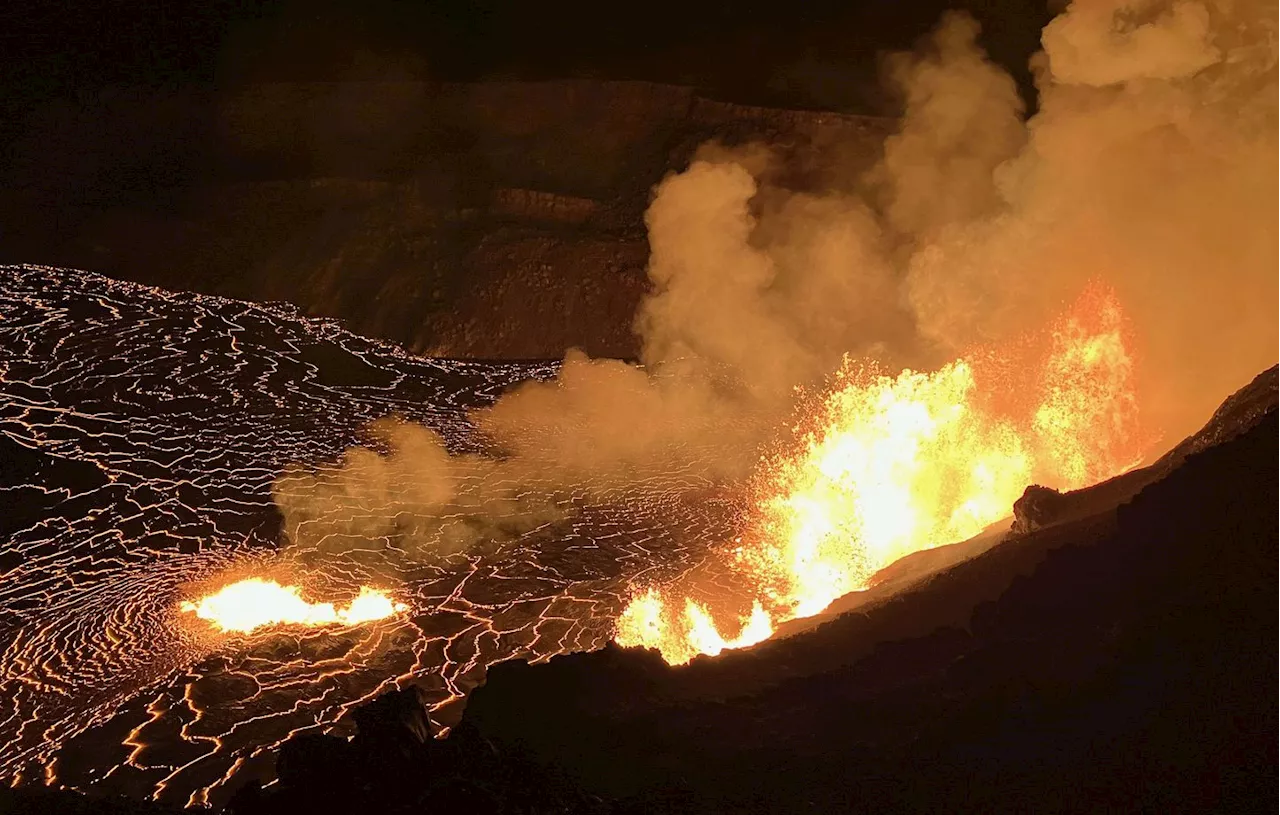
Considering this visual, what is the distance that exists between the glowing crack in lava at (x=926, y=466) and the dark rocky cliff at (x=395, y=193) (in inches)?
A: 375

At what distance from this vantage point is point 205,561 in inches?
529

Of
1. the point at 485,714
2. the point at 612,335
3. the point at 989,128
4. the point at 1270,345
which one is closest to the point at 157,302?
the point at 612,335

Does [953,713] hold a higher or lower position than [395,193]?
lower

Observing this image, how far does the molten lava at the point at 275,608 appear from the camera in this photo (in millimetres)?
12031

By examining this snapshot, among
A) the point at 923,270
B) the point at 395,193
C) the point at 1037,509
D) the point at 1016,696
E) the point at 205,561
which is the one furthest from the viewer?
the point at 395,193

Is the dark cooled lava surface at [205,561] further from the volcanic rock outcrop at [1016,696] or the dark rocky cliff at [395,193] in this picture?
the volcanic rock outcrop at [1016,696]

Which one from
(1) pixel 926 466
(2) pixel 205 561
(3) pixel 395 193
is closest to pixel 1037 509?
(1) pixel 926 466

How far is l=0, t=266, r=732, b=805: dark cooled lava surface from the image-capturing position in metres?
10.0

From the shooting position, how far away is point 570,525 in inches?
601

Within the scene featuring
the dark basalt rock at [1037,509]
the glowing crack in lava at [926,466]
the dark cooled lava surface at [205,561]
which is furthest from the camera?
the glowing crack in lava at [926,466]

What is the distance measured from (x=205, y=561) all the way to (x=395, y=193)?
56.9ft

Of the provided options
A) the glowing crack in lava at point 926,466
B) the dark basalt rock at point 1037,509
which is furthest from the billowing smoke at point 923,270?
the dark basalt rock at point 1037,509

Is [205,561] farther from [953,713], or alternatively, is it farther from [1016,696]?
[1016,696]

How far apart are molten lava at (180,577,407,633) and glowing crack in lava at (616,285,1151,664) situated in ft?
10.8
